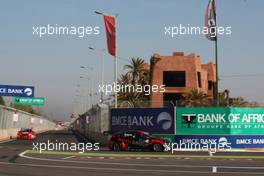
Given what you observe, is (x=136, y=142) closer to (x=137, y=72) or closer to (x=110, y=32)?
(x=110, y=32)

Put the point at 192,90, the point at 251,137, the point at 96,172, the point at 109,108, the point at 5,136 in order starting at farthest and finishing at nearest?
the point at 192,90 < the point at 5,136 < the point at 109,108 < the point at 251,137 < the point at 96,172

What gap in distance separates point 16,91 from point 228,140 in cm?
3941

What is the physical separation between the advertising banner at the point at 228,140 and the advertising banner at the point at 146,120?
1344 mm

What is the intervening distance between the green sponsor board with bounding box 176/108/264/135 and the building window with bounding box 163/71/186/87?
1883 inches

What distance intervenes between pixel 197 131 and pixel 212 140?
118 cm

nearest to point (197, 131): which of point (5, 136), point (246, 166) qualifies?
point (246, 166)

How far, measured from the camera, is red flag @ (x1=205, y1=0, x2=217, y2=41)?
33281 mm

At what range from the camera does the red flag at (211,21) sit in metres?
33.3

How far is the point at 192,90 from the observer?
77.7m

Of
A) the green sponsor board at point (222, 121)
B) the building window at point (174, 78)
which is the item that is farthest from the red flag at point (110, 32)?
the building window at point (174, 78)

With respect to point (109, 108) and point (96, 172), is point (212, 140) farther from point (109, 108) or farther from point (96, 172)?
point (96, 172)

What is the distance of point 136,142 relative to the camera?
1254 inches

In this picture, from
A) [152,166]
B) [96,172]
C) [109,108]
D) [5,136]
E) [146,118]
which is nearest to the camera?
[96,172]

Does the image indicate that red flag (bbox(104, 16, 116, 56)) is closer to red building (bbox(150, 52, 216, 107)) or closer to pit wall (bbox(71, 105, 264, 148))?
pit wall (bbox(71, 105, 264, 148))
